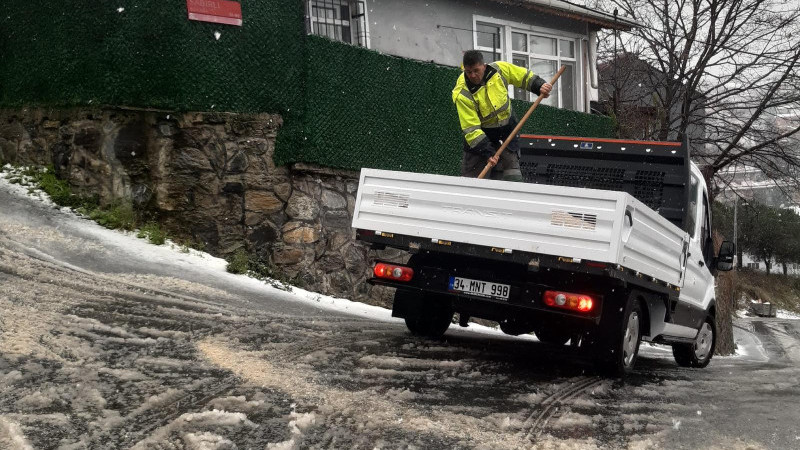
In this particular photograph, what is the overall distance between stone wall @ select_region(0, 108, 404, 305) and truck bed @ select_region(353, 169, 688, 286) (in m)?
3.54

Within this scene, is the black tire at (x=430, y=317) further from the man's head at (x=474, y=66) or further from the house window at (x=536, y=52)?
the house window at (x=536, y=52)

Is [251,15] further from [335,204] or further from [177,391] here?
[177,391]

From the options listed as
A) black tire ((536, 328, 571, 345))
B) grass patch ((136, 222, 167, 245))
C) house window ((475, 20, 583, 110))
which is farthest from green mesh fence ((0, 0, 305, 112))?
house window ((475, 20, 583, 110))

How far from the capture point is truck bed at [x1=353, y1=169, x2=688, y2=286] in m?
6.43

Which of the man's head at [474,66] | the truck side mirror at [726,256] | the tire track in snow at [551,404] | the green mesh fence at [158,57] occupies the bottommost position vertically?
the tire track in snow at [551,404]

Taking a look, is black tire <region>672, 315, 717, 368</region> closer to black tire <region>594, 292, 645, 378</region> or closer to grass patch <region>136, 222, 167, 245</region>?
black tire <region>594, 292, 645, 378</region>

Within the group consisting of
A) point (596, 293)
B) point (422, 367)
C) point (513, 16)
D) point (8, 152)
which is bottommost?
point (422, 367)

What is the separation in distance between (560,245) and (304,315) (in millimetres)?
3550

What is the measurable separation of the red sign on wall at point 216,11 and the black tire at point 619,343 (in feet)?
21.0

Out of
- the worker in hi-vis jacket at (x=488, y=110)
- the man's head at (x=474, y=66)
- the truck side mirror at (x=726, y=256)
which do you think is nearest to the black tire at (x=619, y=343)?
the worker in hi-vis jacket at (x=488, y=110)

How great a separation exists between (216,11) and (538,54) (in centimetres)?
1058

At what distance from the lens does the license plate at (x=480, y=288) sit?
24.0ft

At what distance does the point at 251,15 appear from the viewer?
11570mm

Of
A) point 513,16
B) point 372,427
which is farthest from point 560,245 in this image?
point 513,16
